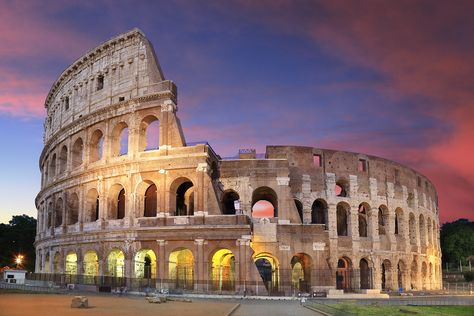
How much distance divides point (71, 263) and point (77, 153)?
832 cm

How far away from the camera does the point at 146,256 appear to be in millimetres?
37156

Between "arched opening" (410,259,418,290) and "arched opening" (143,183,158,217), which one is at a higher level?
"arched opening" (143,183,158,217)

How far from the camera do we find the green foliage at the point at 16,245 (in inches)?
2470

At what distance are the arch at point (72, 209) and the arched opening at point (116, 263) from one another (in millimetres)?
5717

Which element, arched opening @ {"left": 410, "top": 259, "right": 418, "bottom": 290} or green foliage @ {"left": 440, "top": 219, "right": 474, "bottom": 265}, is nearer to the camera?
arched opening @ {"left": 410, "top": 259, "right": 418, "bottom": 290}

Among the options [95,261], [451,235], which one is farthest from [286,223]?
A: [451,235]

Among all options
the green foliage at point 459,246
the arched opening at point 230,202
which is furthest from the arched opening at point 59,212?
the green foliage at point 459,246

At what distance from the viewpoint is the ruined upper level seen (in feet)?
116

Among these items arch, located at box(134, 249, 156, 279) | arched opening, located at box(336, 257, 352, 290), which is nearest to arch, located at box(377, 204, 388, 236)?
arched opening, located at box(336, 257, 352, 290)

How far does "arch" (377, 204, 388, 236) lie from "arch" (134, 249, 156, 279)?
19.2 meters

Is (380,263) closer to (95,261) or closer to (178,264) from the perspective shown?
(178,264)

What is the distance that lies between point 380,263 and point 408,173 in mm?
9402

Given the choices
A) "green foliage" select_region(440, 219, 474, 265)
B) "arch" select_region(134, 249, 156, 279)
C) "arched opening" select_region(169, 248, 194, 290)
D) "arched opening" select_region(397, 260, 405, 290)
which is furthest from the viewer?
"green foliage" select_region(440, 219, 474, 265)

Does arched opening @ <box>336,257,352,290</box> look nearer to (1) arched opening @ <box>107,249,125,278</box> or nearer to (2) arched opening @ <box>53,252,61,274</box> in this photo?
(1) arched opening @ <box>107,249,125,278</box>
